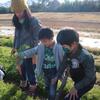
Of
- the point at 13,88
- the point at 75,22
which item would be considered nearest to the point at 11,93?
the point at 13,88

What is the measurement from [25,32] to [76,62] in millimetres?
2504

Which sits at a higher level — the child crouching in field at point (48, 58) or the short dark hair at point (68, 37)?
the short dark hair at point (68, 37)

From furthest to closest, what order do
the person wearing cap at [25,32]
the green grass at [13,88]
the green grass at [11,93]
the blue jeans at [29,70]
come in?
the blue jeans at [29,70] → the person wearing cap at [25,32] → the green grass at [13,88] → the green grass at [11,93]

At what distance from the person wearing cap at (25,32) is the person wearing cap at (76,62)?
2.00m

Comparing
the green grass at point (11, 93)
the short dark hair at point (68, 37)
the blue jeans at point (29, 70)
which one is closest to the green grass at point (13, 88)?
the green grass at point (11, 93)

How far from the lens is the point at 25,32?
7.39m

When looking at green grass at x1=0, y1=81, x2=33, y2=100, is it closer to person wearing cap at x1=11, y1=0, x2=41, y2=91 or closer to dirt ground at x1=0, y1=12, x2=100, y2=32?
person wearing cap at x1=11, y1=0, x2=41, y2=91

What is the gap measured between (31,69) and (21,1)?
56.6 inches

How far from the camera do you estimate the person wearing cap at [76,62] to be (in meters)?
4.98

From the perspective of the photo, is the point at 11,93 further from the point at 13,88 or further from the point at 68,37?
the point at 68,37

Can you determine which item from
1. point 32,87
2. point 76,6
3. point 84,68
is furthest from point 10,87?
point 76,6

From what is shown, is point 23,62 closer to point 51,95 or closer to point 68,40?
point 51,95

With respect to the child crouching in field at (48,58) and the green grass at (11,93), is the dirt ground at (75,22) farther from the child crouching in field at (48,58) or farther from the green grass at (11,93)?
the child crouching in field at (48,58)

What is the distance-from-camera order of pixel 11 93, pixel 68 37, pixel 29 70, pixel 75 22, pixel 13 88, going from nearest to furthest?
pixel 68 37
pixel 11 93
pixel 13 88
pixel 29 70
pixel 75 22
